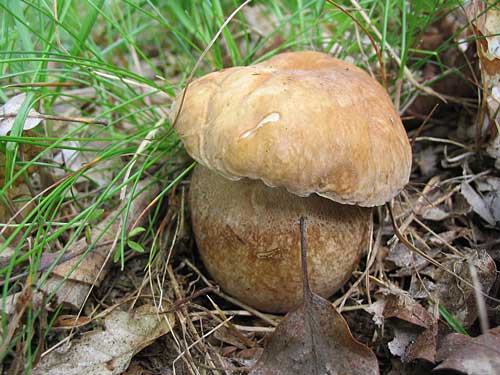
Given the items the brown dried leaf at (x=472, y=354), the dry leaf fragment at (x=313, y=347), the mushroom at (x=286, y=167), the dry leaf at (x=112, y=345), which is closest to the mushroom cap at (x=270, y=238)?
the mushroom at (x=286, y=167)

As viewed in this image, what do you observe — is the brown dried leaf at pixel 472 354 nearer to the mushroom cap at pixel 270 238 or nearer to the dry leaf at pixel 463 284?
the dry leaf at pixel 463 284

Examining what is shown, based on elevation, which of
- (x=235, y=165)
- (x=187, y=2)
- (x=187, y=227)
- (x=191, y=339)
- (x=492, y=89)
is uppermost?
(x=187, y=2)

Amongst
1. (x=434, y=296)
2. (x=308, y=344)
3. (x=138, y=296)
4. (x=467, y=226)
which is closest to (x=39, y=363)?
(x=138, y=296)

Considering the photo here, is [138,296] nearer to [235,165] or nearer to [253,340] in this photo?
[253,340]

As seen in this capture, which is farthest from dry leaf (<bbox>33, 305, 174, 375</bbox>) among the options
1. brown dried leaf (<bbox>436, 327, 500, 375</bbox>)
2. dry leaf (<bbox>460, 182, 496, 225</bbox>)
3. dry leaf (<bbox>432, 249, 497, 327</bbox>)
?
dry leaf (<bbox>460, 182, 496, 225</bbox>)

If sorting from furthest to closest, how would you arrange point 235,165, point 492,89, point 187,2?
point 187,2, point 492,89, point 235,165

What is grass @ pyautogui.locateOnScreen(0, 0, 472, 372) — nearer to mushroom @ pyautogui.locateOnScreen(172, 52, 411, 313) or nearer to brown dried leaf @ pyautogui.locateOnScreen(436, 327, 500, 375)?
mushroom @ pyautogui.locateOnScreen(172, 52, 411, 313)

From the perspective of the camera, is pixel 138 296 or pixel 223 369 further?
pixel 138 296
